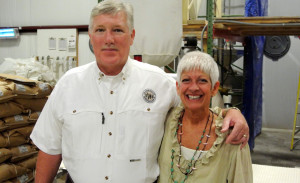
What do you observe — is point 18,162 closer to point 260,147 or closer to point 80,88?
point 80,88

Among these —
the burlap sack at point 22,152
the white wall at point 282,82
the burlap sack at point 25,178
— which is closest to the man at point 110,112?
the burlap sack at point 22,152

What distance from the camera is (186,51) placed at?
13.8 ft

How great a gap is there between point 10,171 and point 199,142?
1.88 m

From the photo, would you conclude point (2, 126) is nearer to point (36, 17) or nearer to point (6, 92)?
point (6, 92)

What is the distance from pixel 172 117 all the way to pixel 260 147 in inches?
195

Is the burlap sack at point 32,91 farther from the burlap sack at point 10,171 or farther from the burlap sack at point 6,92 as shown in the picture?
the burlap sack at point 10,171

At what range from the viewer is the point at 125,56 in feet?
5.68

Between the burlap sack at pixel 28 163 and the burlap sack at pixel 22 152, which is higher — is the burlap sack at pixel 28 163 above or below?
below

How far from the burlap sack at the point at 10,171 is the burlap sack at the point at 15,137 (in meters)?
0.19

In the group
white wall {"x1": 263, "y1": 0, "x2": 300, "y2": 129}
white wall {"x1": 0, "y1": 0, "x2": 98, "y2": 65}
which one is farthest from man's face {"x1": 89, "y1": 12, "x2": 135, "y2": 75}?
white wall {"x1": 263, "y1": 0, "x2": 300, "y2": 129}

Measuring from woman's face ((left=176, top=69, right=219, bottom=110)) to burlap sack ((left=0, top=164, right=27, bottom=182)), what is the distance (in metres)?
1.87

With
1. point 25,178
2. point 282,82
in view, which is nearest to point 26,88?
point 25,178

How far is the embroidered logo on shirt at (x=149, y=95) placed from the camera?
1762 mm

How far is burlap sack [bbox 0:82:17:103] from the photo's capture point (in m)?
2.51
